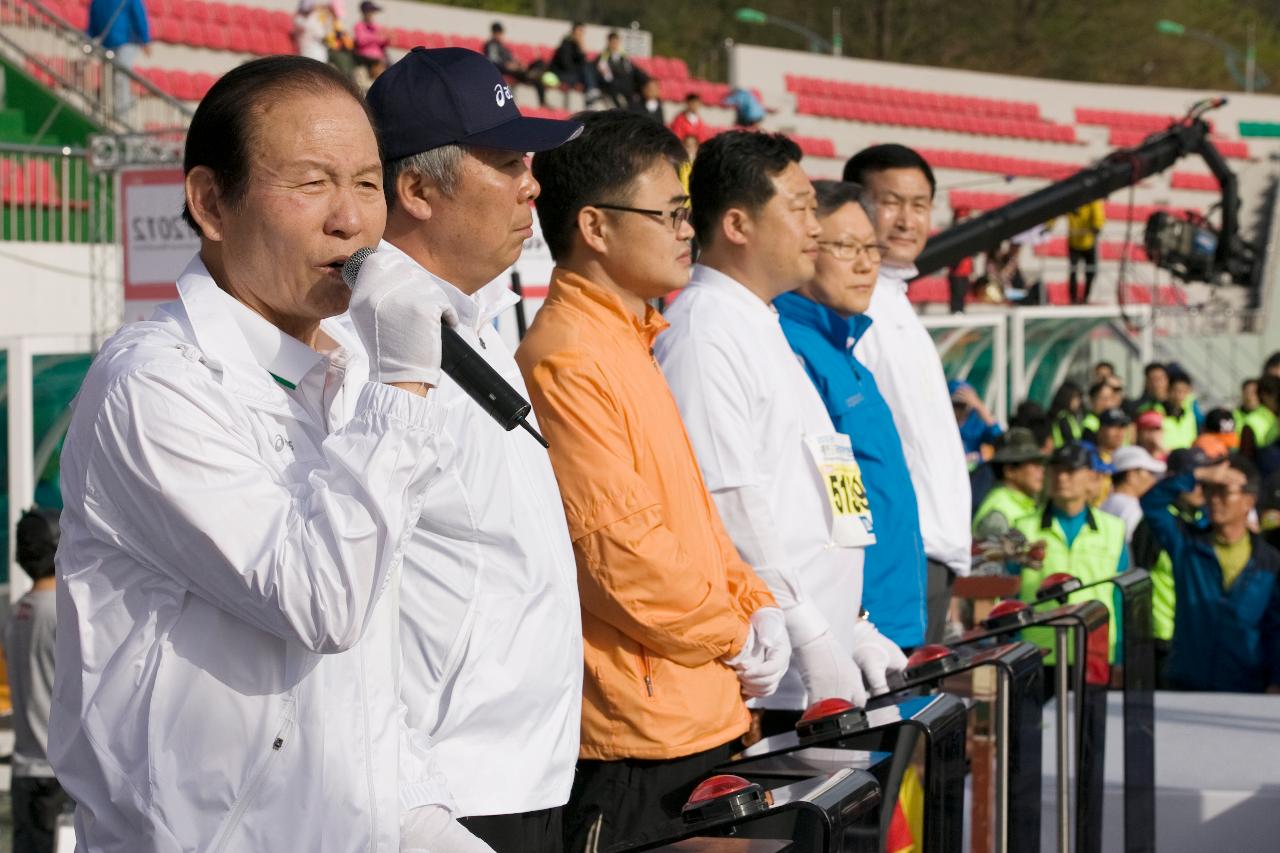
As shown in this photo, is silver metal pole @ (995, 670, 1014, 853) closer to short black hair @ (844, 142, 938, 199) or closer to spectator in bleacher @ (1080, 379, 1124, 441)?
short black hair @ (844, 142, 938, 199)

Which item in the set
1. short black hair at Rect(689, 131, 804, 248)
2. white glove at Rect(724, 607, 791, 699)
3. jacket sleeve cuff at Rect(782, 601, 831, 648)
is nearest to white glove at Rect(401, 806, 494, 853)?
white glove at Rect(724, 607, 791, 699)

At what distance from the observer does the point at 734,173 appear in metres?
3.59

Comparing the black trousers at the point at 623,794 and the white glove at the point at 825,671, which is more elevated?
the white glove at the point at 825,671

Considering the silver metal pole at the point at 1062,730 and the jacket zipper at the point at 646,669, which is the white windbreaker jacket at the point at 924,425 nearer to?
the silver metal pole at the point at 1062,730

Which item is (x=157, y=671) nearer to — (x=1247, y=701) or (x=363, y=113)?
(x=363, y=113)

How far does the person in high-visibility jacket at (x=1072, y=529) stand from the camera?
6754 mm

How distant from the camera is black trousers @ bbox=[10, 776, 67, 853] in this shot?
471 cm

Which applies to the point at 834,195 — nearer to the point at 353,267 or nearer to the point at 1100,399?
the point at 353,267

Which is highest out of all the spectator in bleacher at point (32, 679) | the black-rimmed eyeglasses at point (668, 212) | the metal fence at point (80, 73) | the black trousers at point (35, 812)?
the metal fence at point (80, 73)

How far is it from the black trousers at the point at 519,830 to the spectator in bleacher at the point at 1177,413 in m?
10.3

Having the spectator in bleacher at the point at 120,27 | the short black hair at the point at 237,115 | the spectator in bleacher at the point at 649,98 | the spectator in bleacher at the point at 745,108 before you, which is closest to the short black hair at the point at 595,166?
the short black hair at the point at 237,115

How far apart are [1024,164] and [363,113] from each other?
83.7 feet

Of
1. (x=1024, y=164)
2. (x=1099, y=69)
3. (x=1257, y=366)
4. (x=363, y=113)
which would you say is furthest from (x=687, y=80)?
(x=363, y=113)

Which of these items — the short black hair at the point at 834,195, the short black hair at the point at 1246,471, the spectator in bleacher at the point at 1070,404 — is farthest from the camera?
the spectator in bleacher at the point at 1070,404
